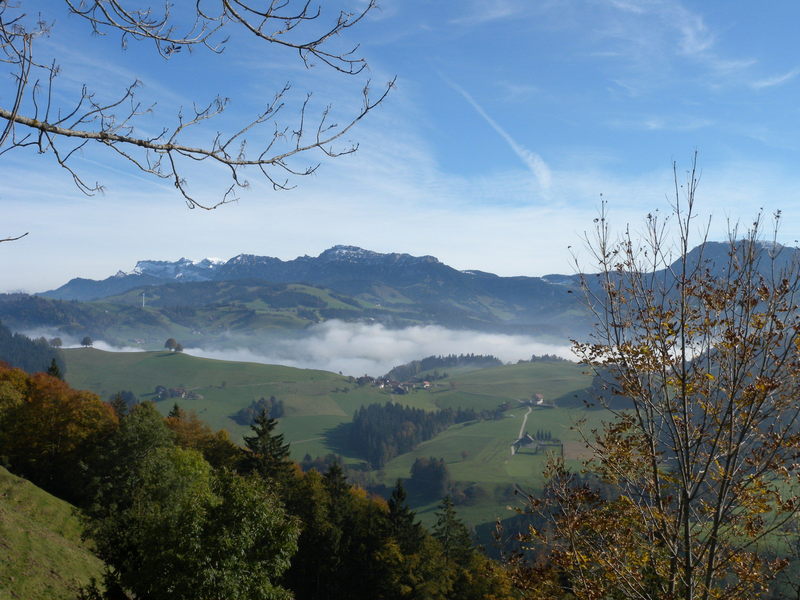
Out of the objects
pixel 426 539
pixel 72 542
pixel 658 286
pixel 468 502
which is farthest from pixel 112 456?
pixel 468 502

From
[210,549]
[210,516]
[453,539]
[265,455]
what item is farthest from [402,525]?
[210,549]

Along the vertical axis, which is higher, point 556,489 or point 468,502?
point 556,489

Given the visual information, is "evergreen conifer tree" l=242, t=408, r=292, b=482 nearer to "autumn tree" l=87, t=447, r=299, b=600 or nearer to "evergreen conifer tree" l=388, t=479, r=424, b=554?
"evergreen conifer tree" l=388, t=479, r=424, b=554

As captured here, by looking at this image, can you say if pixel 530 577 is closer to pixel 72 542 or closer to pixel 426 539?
pixel 72 542

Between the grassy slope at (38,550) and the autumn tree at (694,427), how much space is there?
2582cm

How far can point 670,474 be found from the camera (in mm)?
9805

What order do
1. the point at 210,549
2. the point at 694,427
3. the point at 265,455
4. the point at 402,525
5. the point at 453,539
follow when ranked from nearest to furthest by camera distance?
1. the point at 694,427
2. the point at 210,549
3. the point at 402,525
4. the point at 453,539
5. the point at 265,455

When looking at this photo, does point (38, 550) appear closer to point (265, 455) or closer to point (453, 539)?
point (265, 455)

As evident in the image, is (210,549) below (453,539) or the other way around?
the other way around

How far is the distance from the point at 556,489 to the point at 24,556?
29.2m

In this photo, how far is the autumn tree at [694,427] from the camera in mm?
8281

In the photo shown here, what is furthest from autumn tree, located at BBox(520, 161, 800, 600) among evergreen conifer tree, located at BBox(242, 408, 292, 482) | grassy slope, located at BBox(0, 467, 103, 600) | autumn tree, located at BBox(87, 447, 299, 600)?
evergreen conifer tree, located at BBox(242, 408, 292, 482)

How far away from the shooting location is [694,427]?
9312mm

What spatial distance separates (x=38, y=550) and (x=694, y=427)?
1299 inches
